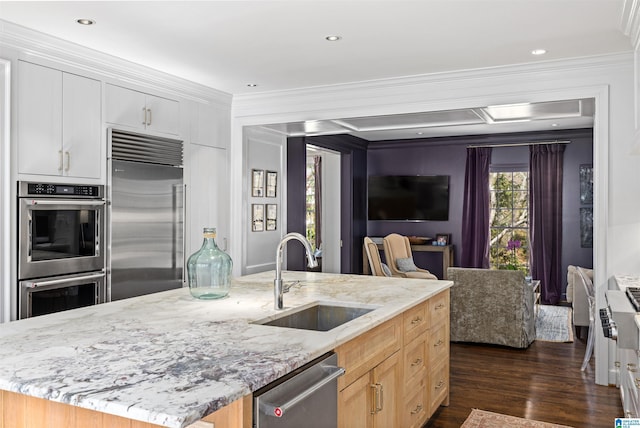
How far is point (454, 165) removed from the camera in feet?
28.8

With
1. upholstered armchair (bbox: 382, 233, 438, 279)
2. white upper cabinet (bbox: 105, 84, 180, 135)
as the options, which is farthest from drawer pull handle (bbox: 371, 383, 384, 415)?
upholstered armchair (bbox: 382, 233, 438, 279)

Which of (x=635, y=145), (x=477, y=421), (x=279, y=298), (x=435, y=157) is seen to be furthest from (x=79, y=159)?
(x=435, y=157)

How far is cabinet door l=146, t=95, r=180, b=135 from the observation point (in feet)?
15.5

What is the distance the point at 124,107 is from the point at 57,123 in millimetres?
672

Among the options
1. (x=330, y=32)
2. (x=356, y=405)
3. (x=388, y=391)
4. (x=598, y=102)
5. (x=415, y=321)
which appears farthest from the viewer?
(x=598, y=102)

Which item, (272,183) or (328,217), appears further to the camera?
(328,217)

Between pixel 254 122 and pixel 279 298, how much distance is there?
135 inches

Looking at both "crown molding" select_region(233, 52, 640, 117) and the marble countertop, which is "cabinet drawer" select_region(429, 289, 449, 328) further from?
"crown molding" select_region(233, 52, 640, 117)

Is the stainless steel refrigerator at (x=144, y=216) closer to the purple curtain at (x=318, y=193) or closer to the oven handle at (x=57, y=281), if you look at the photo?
the oven handle at (x=57, y=281)

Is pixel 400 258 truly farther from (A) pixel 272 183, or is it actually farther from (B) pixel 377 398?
(B) pixel 377 398

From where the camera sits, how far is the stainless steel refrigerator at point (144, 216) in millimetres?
4336

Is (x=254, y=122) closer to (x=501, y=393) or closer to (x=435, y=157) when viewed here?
(x=501, y=393)

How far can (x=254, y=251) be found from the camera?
6.04m

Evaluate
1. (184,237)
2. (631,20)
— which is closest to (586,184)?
(631,20)
